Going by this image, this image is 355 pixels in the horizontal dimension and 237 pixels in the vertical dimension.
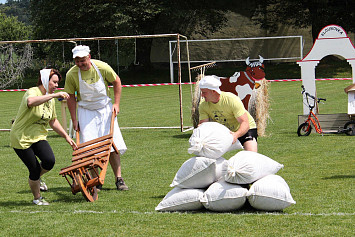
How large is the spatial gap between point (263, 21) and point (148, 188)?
119ft

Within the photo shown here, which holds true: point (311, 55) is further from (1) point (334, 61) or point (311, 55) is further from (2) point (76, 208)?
(1) point (334, 61)

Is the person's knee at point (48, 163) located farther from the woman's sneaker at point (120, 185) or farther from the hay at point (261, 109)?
the hay at point (261, 109)

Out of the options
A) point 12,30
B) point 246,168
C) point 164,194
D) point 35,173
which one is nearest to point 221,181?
point 246,168

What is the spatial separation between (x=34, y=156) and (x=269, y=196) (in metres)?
2.89

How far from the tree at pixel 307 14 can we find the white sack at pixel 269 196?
3461 centimetres

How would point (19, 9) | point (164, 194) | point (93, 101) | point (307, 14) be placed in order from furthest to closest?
point (19, 9)
point (307, 14)
point (93, 101)
point (164, 194)

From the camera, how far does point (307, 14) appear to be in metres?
42.2

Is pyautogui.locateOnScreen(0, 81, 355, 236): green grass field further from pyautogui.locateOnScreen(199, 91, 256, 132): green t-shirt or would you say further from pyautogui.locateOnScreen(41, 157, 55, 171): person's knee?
pyautogui.locateOnScreen(199, 91, 256, 132): green t-shirt

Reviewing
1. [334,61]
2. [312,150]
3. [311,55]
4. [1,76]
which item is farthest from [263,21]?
[312,150]

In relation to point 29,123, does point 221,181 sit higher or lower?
lower

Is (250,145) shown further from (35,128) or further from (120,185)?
(35,128)

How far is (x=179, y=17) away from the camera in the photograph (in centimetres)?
4112

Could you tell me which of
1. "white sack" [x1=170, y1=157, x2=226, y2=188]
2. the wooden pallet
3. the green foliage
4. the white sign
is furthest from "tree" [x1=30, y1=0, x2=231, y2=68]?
the green foliage

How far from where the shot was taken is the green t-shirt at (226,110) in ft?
24.9
